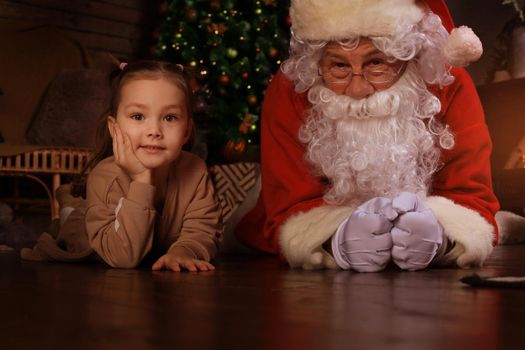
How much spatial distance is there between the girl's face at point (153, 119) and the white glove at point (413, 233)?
569mm

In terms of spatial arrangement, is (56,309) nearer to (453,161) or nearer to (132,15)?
(453,161)

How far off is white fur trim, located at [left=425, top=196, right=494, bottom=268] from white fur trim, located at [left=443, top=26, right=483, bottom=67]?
0.36 meters

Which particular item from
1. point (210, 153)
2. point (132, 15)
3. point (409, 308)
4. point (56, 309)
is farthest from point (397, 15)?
point (132, 15)

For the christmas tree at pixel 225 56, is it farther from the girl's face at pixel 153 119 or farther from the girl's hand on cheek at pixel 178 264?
the girl's hand on cheek at pixel 178 264

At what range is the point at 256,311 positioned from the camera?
3.68ft

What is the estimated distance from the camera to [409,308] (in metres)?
1.15

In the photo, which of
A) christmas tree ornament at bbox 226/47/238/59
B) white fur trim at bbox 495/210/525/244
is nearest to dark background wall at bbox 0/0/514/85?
christmas tree ornament at bbox 226/47/238/59

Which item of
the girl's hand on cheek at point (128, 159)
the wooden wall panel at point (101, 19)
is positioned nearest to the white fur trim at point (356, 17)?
the girl's hand on cheek at point (128, 159)

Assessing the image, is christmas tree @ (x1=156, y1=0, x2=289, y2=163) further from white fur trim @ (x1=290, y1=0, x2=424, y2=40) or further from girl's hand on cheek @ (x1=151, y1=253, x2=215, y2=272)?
girl's hand on cheek @ (x1=151, y1=253, x2=215, y2=272)

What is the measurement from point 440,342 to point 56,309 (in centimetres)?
58

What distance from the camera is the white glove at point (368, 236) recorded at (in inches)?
66.4

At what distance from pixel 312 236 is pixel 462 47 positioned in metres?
0.60

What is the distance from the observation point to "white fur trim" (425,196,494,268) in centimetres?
183

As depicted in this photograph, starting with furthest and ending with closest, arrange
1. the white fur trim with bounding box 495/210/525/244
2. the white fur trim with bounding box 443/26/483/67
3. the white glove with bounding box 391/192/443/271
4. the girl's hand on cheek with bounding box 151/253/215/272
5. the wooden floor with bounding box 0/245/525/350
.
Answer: the white fur trim with bounding box 495/210/525/244 → the white fur trim with bounding box 443/26/483/67 → the girl's hand on cheek with bounding box 151/253/215/272 → the white glove with bounding box 391/192/443/271 → the wooden floor with bounding box 0/245/525/350
